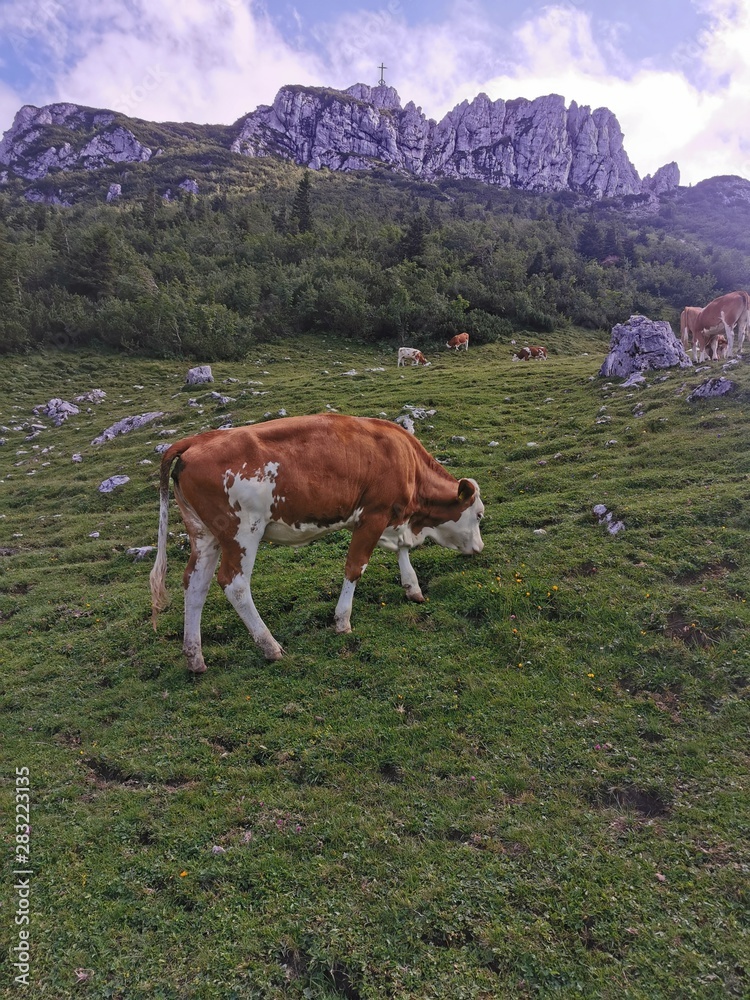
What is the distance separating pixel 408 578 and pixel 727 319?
57.9 feet

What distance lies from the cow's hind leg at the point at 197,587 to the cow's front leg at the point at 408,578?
3.06m

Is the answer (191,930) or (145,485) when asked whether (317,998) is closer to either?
(191,930)

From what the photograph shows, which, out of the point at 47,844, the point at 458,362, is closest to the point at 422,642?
the point at 47,844

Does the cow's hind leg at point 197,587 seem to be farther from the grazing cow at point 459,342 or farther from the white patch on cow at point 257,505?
the grazing cow at point 459,342

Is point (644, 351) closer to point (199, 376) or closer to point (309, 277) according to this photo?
point (199, 376)

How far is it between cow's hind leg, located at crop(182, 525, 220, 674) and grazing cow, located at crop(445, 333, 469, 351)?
108 ft

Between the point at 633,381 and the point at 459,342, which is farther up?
the point at 459,342

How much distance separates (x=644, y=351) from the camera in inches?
806

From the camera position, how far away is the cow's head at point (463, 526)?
9.32 metres

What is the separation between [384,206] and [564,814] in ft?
372

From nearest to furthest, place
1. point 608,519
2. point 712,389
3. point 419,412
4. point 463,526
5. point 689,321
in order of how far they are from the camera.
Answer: point 463,526
point 608,519
point 712,389
point 419,412
point 689,321

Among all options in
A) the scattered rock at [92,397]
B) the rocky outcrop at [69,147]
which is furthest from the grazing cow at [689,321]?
the rocky outcrop at [69,147]

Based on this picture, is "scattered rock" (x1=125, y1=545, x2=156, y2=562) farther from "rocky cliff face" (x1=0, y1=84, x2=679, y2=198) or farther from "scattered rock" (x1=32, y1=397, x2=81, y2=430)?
"rocky cliff face" (x1=0, y1=84, x2=679, y2=198)

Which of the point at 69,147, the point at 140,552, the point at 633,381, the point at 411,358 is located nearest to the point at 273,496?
the point at 140,552
